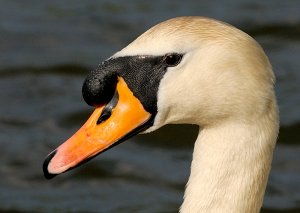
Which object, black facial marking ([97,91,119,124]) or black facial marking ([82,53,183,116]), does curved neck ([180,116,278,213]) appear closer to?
black facial marking ([82,53,183,116])

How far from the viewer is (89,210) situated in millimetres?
9398

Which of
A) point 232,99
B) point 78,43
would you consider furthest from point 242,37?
point 78,43

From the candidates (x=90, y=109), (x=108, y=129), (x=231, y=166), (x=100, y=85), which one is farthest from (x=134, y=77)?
(x=90, y=109)

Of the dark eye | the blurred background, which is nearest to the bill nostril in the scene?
the dark eye

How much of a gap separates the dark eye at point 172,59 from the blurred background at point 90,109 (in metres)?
3.82

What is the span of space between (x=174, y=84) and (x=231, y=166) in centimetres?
47

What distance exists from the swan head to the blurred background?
11.8 ft

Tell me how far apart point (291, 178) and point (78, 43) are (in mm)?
3181

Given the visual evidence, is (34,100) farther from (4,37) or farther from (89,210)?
(89,210)

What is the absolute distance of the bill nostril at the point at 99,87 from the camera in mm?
5688

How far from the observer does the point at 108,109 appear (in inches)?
229

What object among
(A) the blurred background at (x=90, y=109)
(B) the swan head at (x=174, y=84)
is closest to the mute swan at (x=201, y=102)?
(B) the swan head at (x=174, y=84)

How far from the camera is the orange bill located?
5785 mm

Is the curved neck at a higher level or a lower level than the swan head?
lower
